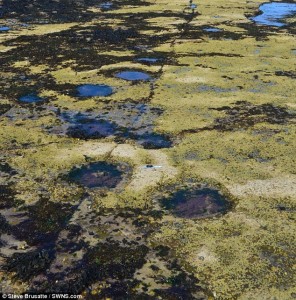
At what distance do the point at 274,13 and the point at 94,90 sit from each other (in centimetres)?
2045

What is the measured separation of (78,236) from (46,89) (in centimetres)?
818

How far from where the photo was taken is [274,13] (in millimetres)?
29875

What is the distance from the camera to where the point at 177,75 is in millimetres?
15633

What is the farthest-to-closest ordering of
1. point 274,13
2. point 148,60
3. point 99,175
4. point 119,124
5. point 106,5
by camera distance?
1. point 106,5
2. point 274,13
3. point 148,60
4. point 119,124
5. point 99,175

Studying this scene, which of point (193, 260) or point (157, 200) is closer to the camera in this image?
point (193, 260)

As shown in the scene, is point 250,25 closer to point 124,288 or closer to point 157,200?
point 157,200

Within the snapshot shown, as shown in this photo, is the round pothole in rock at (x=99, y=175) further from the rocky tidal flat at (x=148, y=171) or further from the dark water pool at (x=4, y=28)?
the dark water pool at (x=4, y=28)

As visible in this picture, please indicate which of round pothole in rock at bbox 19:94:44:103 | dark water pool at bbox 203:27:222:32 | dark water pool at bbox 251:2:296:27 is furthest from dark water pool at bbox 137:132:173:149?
dark water pool at bbox 251:2:296:27

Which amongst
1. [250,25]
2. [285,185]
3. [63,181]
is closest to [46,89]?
[63,181]

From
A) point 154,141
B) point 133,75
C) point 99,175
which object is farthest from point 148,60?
point 99,175

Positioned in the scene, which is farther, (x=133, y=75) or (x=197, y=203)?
(x=133, y=75)

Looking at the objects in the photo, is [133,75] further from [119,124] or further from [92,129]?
[92,129]

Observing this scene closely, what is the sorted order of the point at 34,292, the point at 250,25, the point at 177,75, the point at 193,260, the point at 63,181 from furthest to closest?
the point at 250,25
the point at 177,75
the point at 63,181
the point at 193,260
the point at 34,292

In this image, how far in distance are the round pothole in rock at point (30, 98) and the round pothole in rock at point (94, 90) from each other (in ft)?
4.35
